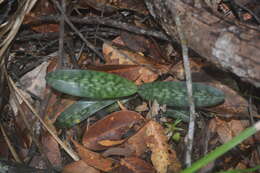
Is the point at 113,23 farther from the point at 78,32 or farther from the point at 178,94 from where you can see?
the point at 178,94

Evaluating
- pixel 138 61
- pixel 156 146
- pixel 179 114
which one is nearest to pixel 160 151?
pixel 156 146

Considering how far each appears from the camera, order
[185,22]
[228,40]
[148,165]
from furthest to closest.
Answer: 1. [148,165]
2. [185,22]
3. [228,40]

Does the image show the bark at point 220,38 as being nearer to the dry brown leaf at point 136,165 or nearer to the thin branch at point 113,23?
the thin branch at point 113,23

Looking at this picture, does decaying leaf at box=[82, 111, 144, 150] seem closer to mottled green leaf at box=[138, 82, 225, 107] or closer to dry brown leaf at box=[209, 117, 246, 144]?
mottled green leaf at box=[138, 82, 225, 107]

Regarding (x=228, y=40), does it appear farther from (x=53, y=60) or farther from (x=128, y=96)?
(x=53, y=60)

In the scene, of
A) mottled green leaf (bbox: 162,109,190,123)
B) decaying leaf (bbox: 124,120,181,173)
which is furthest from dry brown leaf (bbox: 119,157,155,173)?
mottled green leaf (bbox: 162,109,190,123)

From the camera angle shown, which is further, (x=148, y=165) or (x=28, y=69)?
(x=28, y=69)

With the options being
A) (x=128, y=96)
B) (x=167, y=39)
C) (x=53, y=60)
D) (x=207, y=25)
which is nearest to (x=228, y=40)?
(x=207, y=25)
